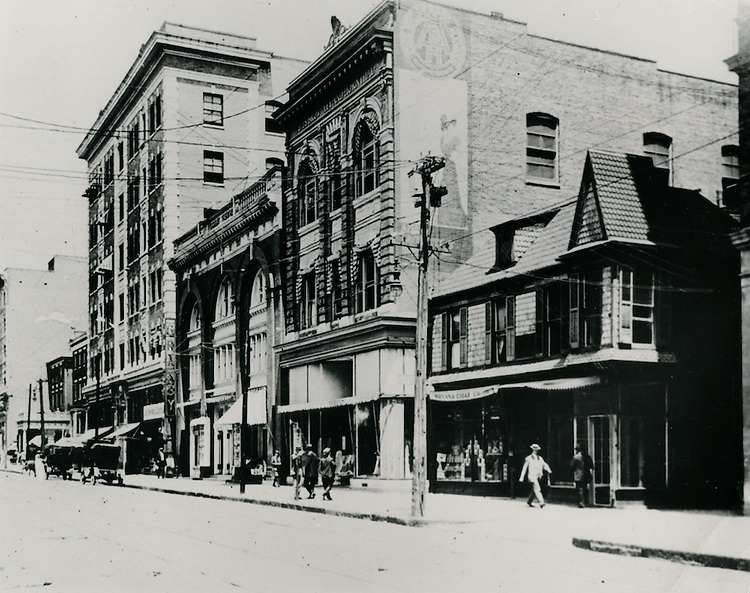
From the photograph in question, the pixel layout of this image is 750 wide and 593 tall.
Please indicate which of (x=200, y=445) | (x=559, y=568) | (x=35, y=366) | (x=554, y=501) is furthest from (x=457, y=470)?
(x=35, y=366)

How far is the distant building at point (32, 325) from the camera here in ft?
334

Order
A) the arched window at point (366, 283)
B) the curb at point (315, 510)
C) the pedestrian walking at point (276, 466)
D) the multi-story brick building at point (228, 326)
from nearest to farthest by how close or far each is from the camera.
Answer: the curb at point (315, 510)
the arched window at point (366, 283)
the pedestrian walking at point (276, 466)
the multi-story brick building at point (228, 326)

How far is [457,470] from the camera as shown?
107 feet

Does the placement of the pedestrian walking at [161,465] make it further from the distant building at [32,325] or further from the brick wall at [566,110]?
the distant building at [32,325]

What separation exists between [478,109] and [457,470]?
41.8 ft

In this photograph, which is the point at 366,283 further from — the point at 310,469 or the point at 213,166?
the point at 213,166

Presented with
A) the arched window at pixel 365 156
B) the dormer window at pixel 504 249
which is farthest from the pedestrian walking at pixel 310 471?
the arched window at pixel 365 156

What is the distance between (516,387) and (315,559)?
13.9m

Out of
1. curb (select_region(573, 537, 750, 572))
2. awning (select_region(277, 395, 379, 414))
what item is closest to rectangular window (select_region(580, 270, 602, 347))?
curb (select_region(573, 537, 750, 572))

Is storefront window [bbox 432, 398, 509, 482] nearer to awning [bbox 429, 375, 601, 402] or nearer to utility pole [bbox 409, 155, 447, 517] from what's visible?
awning [bbox 429, 375, 601, 402]

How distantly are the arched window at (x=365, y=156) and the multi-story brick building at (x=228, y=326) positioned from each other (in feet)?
23.4

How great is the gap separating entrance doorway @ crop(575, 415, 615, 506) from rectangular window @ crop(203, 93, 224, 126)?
35949 millimetres

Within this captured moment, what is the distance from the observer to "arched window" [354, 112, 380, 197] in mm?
36719

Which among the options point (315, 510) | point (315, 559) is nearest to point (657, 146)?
point (315, 510)
